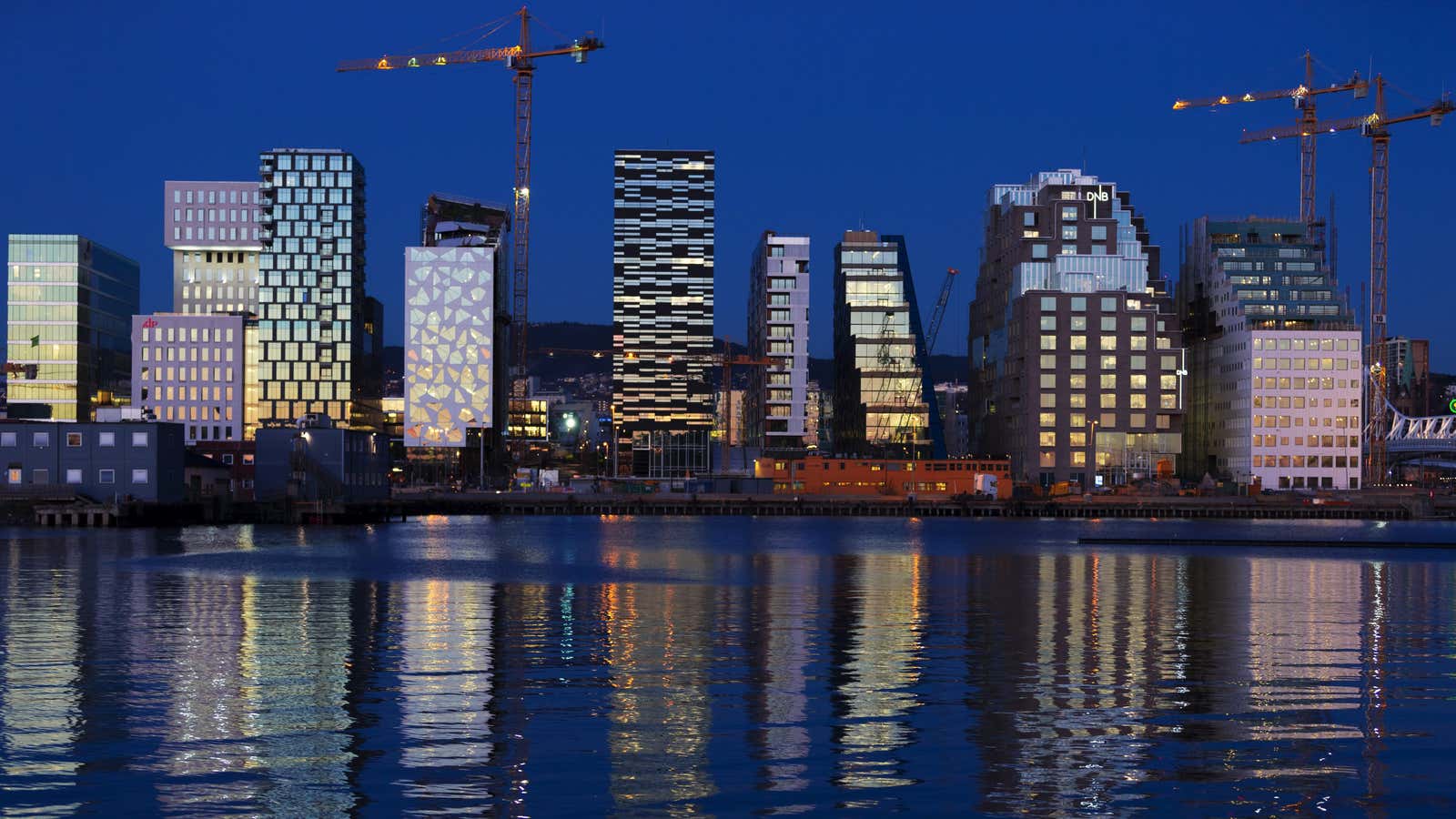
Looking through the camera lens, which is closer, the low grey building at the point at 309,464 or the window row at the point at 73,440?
the window row at the point at 73,440

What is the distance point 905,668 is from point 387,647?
12.8 metres

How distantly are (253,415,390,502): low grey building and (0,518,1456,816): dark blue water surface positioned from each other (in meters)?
76.6

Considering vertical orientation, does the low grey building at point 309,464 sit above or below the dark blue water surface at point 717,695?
above

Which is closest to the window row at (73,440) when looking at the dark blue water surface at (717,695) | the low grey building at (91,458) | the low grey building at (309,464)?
the low grey building at (91,458)

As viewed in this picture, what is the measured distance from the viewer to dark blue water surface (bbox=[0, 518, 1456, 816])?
22.0m

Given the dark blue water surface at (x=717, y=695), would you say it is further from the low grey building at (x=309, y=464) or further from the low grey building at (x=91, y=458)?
the low grey building at (x=309, y=464)

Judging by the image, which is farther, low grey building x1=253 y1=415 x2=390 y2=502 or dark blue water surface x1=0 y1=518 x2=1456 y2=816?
low grey building x1=253 y1=415 x2=390 y2=502

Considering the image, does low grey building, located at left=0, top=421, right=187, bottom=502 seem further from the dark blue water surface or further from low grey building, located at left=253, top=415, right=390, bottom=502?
the dark blue water surface

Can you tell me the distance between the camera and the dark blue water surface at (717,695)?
22.0m

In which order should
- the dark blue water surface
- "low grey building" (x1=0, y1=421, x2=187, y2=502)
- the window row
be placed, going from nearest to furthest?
the dark blue water surface, "low grey building" (x1=0, y1=421, x2=187, y2=502), the window row

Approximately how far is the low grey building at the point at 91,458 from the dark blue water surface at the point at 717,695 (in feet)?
204

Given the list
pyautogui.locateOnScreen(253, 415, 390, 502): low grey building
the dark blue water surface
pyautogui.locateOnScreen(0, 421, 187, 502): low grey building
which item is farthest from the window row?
the dark blue water surface

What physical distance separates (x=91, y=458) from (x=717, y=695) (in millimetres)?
108913

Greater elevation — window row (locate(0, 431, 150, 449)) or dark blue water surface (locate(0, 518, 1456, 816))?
window row (locate(0, 431, 150, 449))
